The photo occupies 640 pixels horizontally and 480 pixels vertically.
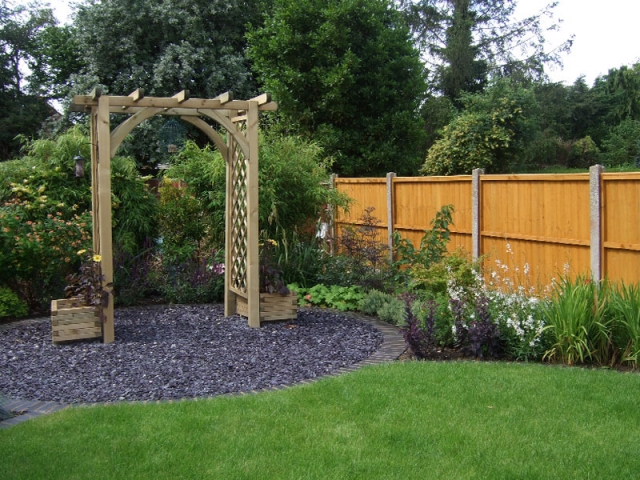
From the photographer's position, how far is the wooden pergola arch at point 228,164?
22.2 ft

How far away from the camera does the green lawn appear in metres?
3.54

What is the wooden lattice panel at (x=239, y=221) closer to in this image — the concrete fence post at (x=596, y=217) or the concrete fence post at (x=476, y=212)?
the concrete fence post at (x=476, y=212)

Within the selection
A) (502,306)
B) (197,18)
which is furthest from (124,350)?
(197,18)

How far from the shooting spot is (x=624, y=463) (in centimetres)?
351

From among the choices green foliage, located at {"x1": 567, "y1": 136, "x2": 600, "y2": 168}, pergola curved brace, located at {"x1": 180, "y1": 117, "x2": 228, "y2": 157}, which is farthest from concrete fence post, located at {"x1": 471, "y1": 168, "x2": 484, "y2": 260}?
green foliage, located at {"x1": 567, "y1": 136, "x2": 600, "y2": 168}

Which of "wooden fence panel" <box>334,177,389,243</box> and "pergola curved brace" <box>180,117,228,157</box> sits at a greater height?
"pergola curved brace" <box>180,117,228,157</box>

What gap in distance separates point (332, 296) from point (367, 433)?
4.51 metres

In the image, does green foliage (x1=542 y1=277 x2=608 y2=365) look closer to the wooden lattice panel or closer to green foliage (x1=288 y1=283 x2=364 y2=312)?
green foliage (x1=288 y1=283 x2=364 y2=312)

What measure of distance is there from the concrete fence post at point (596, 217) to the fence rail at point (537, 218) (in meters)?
0.01

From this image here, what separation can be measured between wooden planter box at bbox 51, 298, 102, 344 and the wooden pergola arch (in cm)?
13

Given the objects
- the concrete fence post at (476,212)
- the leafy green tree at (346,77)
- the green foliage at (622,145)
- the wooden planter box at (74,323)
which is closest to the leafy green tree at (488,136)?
the leafy green tree at (346,77)

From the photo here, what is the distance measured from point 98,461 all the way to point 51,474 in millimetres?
257

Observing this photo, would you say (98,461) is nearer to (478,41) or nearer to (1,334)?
(1,334)

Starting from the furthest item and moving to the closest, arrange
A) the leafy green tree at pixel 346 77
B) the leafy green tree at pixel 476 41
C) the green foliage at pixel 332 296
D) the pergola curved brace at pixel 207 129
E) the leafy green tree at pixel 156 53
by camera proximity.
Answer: the leafy green tree at pixel 476 41 < the leafy green tree at pixel 156 53 < the leafy green tree at pixel 346 77 < the green foliage at pixel 332 296 < the pergola curved brace at pixel 207 129
